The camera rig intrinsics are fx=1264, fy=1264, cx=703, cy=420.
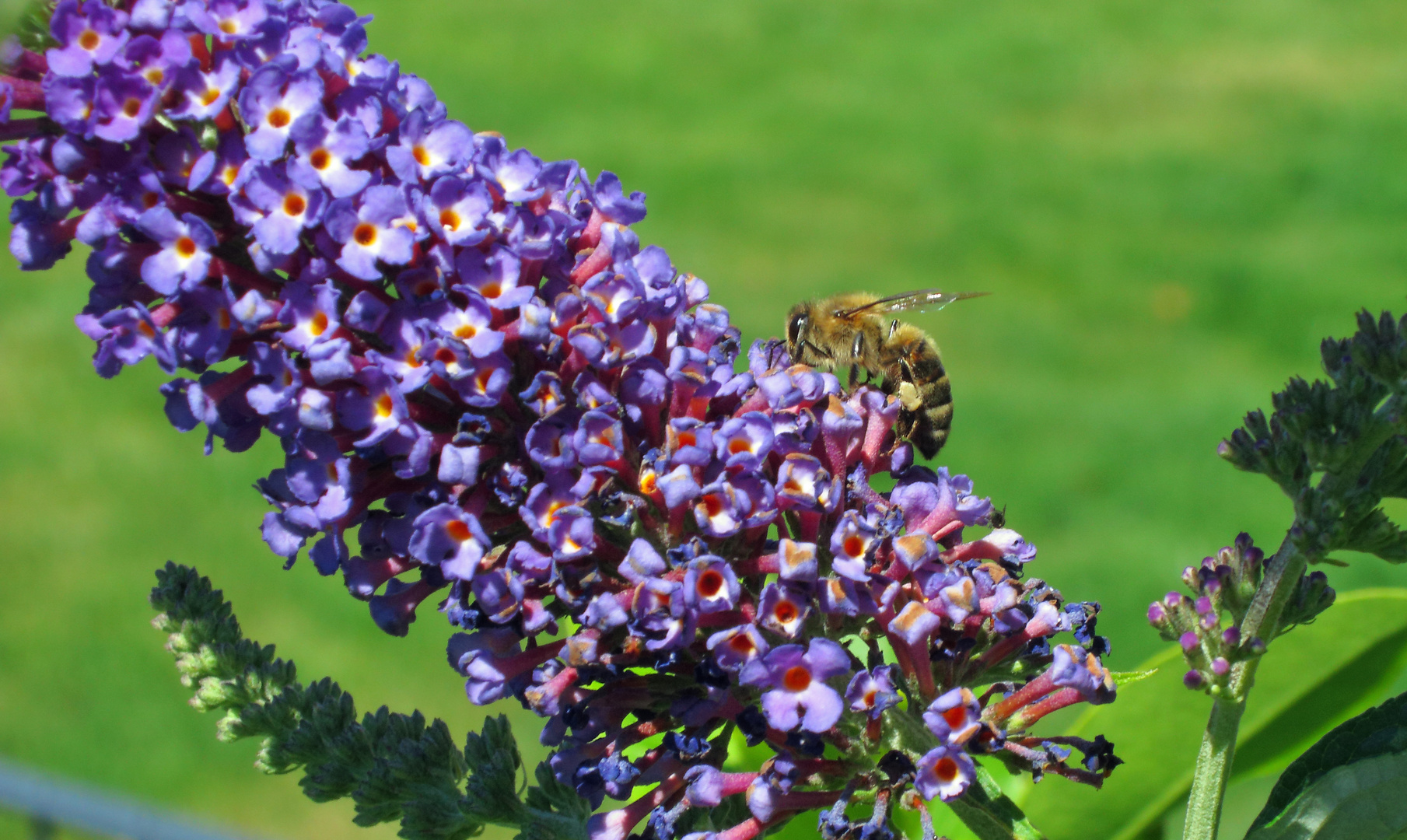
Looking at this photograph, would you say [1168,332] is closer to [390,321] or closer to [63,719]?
[63,719]

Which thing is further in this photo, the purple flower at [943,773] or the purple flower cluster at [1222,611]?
the purple flower cluster at [1222,611]

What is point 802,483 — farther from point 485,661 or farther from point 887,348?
point 887,348

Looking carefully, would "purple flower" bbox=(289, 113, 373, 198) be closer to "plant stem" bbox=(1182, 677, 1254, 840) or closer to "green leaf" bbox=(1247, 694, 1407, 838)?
"plant stem" bbox=(1182, 677, 1254, 840)

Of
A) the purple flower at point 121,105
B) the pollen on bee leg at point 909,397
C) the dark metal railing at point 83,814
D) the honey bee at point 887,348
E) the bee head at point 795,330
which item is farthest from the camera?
the dark metal railing at point 83,814

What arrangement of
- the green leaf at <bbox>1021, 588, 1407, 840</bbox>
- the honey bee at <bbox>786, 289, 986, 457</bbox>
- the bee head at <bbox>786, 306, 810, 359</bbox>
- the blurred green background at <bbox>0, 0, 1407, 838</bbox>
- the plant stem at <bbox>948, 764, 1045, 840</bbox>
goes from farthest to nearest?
the blurred green background at <bbox>0, 0, 1407, 838</bbox>, the bee head at <bbox>786, 306, 810, 359</bbox>, the honey bee at <bbox>786, 289, 986, 457</bbox>, the green leaf at <bbox>1021, 588, 1407, 840</bbox>, the plant stem at <bbox>948, 764, 1045, 840</bbox>

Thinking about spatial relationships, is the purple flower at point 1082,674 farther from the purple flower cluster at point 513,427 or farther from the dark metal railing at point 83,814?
the dark metal railing at point 83,814

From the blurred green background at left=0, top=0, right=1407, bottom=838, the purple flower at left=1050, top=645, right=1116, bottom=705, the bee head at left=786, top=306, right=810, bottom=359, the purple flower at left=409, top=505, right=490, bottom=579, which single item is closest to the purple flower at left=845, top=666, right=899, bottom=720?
→ the purple flower at left=1050, top=645, right=1116, bottom=705

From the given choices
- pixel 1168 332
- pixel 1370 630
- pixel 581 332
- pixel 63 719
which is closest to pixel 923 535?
pixel 581 332

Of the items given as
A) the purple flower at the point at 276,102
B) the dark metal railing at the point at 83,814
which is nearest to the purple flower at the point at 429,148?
the purple flower at the point at 276,102
